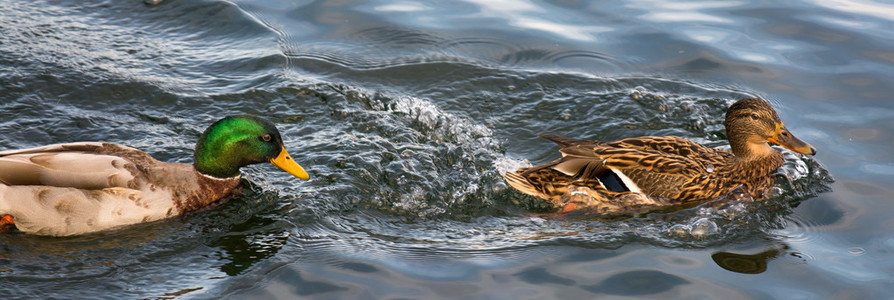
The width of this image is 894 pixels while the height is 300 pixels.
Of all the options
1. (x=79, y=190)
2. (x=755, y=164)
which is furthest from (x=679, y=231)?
(x=79, y=190)

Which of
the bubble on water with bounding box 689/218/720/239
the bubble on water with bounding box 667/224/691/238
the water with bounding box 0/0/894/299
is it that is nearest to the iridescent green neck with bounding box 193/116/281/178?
the water with bounding box 0/0/894/299

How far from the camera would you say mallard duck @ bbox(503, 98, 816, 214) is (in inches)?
246

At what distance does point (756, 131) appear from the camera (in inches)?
254

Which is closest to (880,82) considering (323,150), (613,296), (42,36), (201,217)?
(613,296)

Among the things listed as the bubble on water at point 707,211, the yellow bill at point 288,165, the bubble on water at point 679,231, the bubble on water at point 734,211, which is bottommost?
the bubble on water at point 679,231

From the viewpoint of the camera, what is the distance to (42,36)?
8594 mm

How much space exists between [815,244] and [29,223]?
5.20m

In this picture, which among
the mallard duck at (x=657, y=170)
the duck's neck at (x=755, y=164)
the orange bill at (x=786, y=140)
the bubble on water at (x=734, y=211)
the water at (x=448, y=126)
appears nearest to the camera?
the water at (x=448, y=126)

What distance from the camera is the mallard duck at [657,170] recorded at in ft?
20.5

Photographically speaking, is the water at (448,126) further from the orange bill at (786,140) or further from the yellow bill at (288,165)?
the orange bill at (786,140)

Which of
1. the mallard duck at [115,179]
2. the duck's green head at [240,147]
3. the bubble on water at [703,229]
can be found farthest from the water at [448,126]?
the duck's green head at [240,147]

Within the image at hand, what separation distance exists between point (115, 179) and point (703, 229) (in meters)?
3.96

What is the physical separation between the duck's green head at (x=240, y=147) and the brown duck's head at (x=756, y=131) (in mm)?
3197

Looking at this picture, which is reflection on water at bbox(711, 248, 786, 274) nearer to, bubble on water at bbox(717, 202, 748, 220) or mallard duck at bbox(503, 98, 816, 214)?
bubble on water at bbox(717, 202, 748, 220)
